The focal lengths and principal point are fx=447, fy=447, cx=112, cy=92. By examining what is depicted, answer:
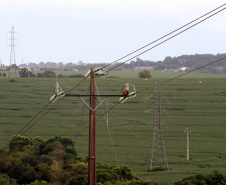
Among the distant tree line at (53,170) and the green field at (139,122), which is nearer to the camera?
the distant tree line at (53,170)

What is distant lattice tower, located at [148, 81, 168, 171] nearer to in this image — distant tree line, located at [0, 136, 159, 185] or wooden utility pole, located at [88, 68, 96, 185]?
distant tree line, located at [0, 136, 159, 185]

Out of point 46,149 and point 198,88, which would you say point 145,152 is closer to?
point 46,149

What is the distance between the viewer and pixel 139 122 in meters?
75.2

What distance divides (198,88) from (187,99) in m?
10.7

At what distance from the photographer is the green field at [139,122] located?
177ft

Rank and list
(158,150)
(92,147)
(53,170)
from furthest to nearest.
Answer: (158,150) < (53,170) < (92,147)

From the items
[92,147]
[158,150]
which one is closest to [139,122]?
[158,150]

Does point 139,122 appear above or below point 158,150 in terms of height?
above

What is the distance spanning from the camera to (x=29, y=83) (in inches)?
4313

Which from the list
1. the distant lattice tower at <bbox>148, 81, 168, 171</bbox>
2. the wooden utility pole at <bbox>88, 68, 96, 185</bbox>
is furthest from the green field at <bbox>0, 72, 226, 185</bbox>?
the wooden utility pole at <bbox>88, 68, 96, 185</bbox>

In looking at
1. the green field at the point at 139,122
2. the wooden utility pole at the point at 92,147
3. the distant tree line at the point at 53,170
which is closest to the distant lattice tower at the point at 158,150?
the green field at the point at 139,122

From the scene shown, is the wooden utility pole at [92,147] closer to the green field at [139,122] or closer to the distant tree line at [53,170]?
the distant tree line at [53,170]

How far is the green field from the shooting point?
54.1 m

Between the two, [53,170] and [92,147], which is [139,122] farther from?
[92,147]
